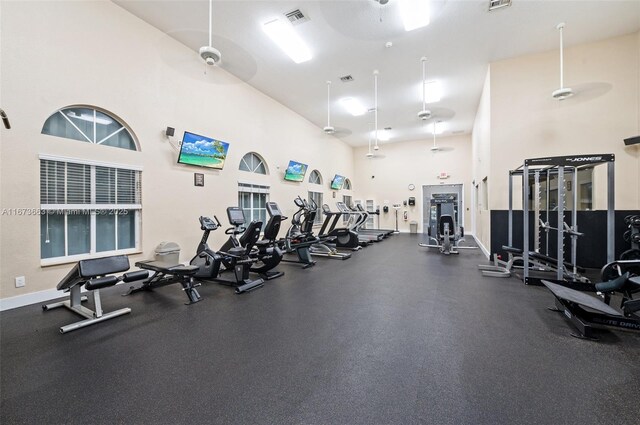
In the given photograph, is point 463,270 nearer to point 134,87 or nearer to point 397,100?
point 397,100

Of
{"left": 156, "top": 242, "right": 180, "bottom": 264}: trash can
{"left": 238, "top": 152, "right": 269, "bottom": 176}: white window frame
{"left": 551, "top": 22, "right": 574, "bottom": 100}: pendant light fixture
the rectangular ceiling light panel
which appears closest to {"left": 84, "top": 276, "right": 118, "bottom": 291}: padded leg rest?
{"left": 156, "top": 242, "right": 180, "bottom": 264}: trash can

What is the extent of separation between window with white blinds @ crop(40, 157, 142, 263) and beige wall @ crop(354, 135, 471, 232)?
9.01m

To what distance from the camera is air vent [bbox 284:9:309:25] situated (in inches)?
169

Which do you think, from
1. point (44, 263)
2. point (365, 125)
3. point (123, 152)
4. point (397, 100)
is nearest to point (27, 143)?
point (123, 152)

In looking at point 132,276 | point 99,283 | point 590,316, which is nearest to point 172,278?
point 132,276

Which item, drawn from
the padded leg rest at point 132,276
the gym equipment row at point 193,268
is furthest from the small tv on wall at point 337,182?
the padded leg rest at point 132,276

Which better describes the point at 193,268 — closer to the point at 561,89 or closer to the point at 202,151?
the point at 202,151

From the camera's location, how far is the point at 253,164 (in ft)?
22.9

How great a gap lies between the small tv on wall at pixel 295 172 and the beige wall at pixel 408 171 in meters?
3.87

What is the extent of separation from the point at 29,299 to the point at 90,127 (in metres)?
2.47

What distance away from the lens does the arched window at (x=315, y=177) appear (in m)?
9.76

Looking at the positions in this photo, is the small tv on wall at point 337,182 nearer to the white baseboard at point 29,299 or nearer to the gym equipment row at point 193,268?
the gym equipment row at point 193,268

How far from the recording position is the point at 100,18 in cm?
392

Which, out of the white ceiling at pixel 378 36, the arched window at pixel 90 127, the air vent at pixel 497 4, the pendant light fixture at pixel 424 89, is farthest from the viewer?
the pendant light fixture at pixel 424 89
